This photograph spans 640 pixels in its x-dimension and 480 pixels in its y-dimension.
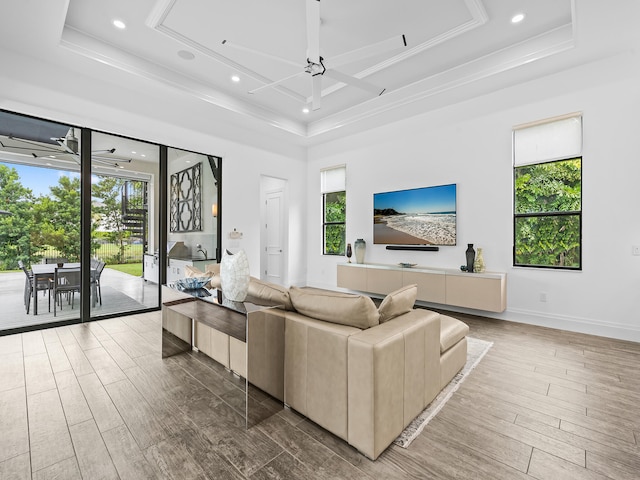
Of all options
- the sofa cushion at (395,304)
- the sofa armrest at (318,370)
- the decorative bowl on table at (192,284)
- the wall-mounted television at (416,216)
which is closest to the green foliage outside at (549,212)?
the wall-mounted television at (416,216)

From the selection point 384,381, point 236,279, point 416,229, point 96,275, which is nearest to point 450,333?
point 384,381

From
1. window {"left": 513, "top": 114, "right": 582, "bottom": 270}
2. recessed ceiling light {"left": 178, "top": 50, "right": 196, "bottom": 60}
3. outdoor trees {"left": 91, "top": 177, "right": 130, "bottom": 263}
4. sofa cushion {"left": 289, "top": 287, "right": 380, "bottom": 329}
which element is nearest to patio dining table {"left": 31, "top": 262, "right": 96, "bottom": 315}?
outdoor trees {"left": 91, "top": 177, "right": 130, "bottom": 263}

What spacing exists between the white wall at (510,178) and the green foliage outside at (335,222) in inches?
26.7

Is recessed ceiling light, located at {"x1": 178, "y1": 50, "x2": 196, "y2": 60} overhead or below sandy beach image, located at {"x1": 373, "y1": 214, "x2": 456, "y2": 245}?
overhead

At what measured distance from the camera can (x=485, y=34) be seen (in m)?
3.37

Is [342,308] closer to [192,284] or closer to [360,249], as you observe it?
[192,284]

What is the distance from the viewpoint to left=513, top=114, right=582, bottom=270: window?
378 cm

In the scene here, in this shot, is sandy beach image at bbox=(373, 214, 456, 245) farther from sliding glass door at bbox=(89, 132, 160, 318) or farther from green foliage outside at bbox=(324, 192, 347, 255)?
sliding glass door at bbox=(89, 132, 160, 318)

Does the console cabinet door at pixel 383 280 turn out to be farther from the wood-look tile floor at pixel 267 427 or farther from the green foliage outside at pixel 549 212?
the wood-look tile floor at pixel 267 427

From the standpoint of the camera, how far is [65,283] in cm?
393

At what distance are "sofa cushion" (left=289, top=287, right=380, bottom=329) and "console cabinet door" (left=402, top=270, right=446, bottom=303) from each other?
3.02 m

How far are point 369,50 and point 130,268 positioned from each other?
14.6ft

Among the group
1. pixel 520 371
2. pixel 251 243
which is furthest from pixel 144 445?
pixel 251 243

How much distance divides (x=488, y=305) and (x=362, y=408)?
3236 millimetres
